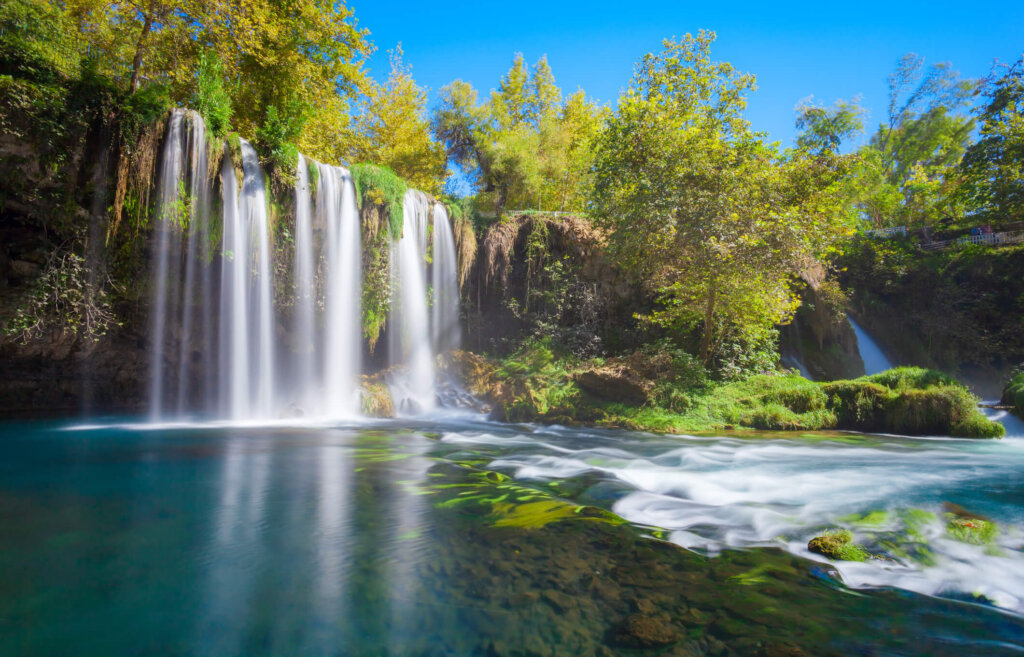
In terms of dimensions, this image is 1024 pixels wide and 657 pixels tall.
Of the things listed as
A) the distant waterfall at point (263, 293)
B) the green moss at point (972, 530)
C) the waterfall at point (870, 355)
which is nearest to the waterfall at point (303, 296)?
the distant waterfall at point (263, 293)

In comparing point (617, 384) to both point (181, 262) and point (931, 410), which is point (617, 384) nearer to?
point (931, 410)

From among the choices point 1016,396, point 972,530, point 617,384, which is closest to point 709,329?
point 617,384

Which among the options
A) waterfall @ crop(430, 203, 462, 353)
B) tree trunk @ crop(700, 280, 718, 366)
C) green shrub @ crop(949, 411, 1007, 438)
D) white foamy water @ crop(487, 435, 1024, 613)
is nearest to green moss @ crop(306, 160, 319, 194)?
waterfall @ crop(430, 203, 462, 353)

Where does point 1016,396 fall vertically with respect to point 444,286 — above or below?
below

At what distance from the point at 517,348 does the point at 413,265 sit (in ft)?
13.5

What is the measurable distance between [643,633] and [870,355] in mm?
18752

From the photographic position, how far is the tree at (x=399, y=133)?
2050cm

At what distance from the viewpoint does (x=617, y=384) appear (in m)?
11.6

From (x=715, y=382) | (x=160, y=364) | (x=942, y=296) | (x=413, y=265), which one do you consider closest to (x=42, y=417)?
(x=160, y=364)

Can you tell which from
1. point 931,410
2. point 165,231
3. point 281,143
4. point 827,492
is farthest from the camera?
point 281,143

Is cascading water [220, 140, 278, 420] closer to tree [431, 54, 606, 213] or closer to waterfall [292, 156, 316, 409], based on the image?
waterfall [292, 156, 316, 409]

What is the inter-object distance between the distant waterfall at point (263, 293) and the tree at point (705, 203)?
6284 millimetres

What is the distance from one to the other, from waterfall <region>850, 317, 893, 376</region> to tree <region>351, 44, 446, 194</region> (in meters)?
18.4

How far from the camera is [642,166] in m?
12.2
